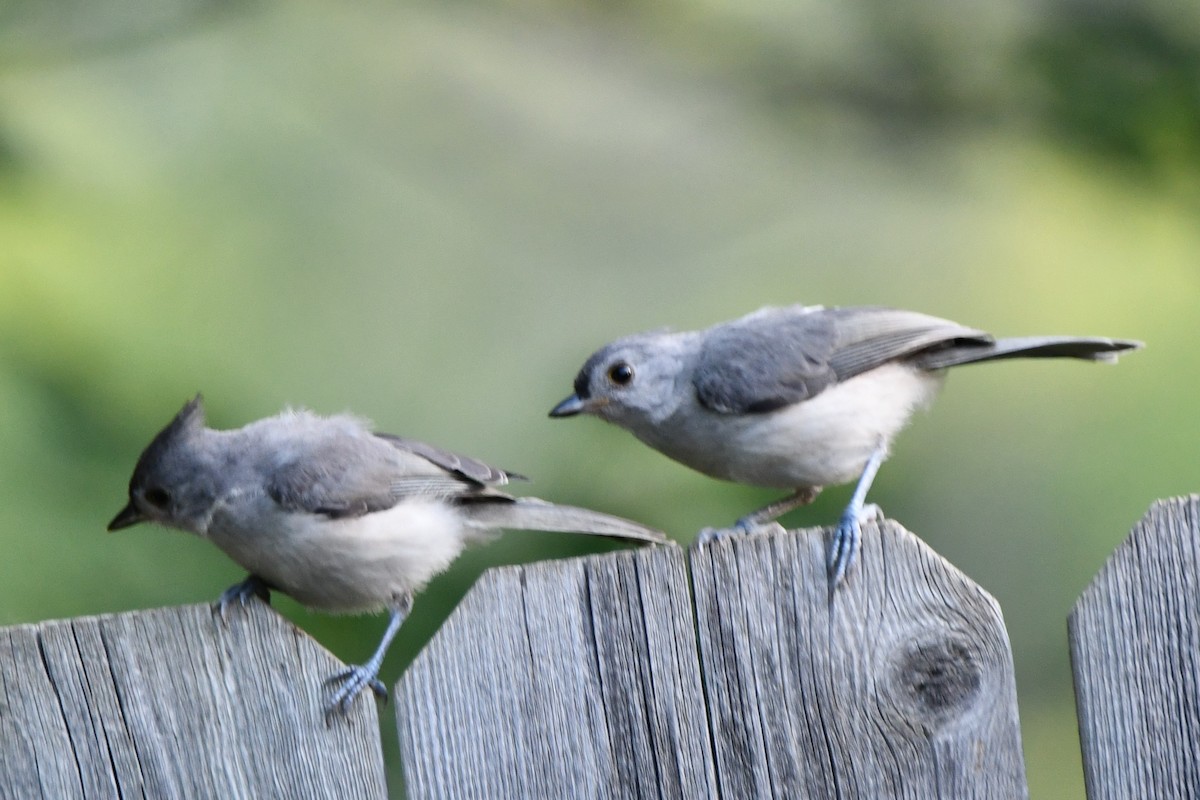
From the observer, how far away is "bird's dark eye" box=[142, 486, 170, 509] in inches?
129

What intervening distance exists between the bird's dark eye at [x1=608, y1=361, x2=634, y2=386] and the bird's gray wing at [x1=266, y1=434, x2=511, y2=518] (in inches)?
17.1

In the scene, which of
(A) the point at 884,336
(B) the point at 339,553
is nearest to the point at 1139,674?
(A) the point at 884,336

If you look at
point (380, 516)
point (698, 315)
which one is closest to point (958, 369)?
point (698, 315)

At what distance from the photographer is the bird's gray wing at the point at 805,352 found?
10.9 feet

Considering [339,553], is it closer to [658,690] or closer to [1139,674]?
[658,690]

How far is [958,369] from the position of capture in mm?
3783

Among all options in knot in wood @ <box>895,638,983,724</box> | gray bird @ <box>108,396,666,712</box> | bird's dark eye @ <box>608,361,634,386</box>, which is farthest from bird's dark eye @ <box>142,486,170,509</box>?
knot in wood @ <box>895,638,983,724</box>

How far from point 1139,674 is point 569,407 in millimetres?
1814

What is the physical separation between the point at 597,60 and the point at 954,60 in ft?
3.86

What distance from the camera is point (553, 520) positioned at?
330 centimetres

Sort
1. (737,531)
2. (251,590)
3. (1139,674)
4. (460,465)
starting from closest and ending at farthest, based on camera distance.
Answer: (1139,674), (737,531), (251,590), (460,465)

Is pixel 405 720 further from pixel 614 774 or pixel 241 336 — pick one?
pixel 241 336

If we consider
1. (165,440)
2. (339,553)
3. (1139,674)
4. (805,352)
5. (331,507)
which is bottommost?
(1139,674)

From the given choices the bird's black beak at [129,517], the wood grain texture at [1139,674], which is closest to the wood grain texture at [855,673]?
the wood grain texture at [1139,674]
